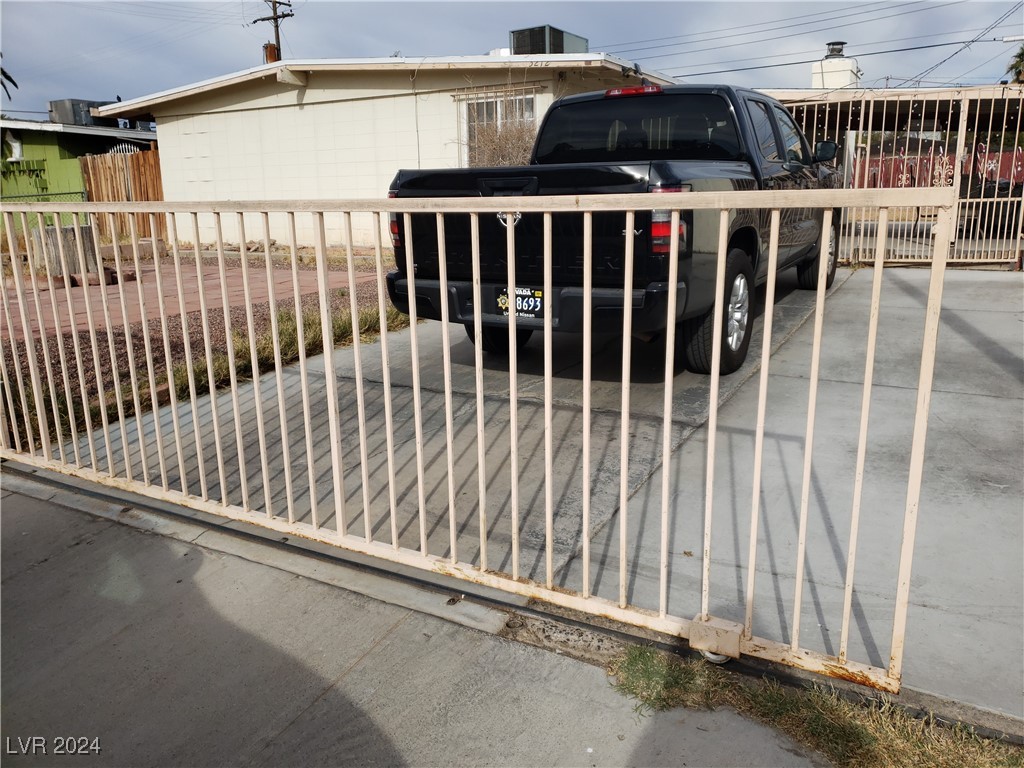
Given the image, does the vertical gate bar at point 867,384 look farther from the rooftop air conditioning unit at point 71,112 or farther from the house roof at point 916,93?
the rooftop air conditioning unit at point 71,112

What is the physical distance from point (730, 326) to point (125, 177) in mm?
17479

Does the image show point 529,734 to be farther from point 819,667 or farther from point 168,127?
point 168,127

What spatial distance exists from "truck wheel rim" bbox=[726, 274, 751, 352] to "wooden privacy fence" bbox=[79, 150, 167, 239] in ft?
49.2

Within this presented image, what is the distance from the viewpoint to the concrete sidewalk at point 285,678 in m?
2.14

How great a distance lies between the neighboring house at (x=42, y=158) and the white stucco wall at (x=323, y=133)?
814 centimetres

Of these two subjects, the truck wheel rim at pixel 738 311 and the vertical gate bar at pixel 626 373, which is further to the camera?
the truck wheel rim at pixel 738 311

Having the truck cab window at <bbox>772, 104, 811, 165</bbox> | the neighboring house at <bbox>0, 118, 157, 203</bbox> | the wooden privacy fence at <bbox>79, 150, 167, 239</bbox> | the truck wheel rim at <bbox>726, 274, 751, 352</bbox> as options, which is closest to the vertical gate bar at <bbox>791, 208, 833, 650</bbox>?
the truck wheel rim at <bbox>726, 274, 751, 352</bbox>

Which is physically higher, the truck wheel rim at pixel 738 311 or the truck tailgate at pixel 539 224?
the truck tailgate at pixel 539 224

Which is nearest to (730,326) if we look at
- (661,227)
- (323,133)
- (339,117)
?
(661,227)

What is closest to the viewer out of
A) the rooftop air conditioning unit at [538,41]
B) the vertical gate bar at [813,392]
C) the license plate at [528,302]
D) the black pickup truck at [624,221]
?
the vertical gate bar at [813,392]

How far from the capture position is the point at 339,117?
14320 mm

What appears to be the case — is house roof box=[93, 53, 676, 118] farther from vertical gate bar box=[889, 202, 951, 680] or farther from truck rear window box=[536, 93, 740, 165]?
vertical gate bar box=[889, 202, 951, 680]

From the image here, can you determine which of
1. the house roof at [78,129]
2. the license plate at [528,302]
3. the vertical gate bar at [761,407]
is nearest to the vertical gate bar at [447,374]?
the vertical gate bar at [761,407]

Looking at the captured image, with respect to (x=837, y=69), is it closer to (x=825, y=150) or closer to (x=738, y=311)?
(x=825, y=150)
